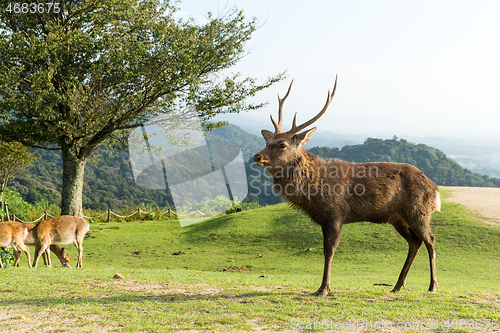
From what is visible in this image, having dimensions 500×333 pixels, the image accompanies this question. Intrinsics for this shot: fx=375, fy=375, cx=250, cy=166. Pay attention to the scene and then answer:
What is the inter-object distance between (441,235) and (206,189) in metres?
9.34

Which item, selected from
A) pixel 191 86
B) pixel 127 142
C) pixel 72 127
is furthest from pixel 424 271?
pixel 127 142

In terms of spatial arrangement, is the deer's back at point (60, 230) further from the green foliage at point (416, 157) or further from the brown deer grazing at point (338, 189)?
the green foliage at point (416, 157)

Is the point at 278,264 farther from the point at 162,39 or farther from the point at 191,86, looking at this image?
the point at 162,39

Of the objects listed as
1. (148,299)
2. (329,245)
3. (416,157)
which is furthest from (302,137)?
(416,157)

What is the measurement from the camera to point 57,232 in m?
9.72

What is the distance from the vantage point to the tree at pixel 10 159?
69.9 feet

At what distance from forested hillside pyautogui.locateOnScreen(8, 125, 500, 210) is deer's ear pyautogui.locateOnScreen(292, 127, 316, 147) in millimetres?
31907

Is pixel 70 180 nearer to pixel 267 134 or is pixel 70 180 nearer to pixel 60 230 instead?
pixel 60 230

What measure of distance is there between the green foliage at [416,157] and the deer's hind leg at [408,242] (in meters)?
40.7

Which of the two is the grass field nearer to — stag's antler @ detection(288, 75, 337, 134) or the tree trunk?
stag's antler @ detection(288, 75, 337, 134)

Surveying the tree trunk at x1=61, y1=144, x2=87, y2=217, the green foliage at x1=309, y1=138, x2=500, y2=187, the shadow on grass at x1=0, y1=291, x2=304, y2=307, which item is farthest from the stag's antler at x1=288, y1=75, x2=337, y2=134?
the green foliage at x1=309, y1=138, x2=500, y2=187

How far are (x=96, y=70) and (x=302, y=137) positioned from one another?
10728 mm

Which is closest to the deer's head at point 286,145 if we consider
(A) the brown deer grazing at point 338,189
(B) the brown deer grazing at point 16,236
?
(A) the brown deer grazing at point 338,189

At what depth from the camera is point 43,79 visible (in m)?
12.5
